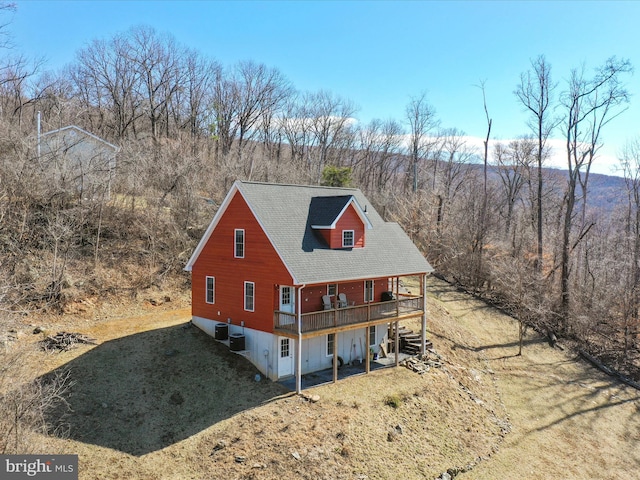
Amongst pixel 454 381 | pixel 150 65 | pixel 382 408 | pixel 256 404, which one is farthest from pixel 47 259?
pixel 150 65

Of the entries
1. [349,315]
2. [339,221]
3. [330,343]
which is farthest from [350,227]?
[330,343]

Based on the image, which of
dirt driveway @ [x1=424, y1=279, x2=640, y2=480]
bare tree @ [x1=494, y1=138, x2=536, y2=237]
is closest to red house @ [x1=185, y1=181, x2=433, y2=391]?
dirt driveway @ [x1=424, y1=279, x2=640, y2=480]

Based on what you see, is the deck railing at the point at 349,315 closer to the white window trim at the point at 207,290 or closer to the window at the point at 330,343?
the window at the point at 330,343

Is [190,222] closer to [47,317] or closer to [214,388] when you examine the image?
[47,317]

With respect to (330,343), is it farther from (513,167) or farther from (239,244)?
(513,167)

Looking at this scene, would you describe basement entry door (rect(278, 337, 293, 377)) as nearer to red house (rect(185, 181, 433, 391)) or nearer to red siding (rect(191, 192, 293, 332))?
red house (rect(185, 181, 433, 391))

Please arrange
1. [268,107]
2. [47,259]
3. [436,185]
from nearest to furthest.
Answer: [47,259] < [436,185] < [268,107]

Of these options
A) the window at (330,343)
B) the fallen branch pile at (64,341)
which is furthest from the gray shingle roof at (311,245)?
the fallen branch pile at (64,341)
